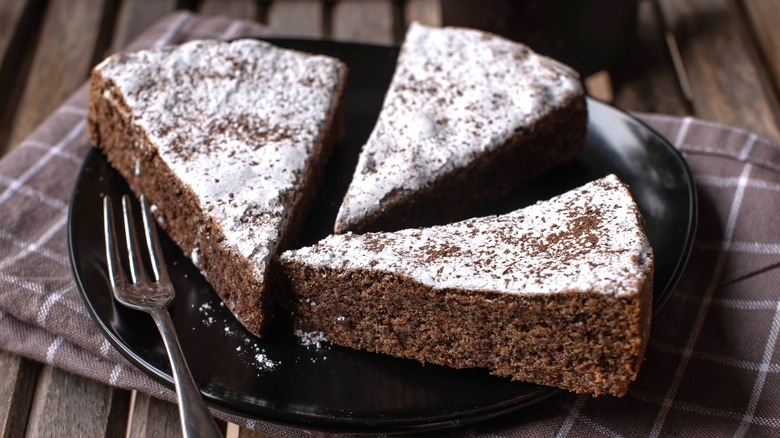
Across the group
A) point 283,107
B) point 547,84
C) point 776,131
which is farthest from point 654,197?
point 283,107

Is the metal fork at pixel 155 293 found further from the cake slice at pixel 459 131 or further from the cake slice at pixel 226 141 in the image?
the cake slice at pixel 459 131

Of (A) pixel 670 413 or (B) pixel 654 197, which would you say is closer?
(A) pixel 670 413

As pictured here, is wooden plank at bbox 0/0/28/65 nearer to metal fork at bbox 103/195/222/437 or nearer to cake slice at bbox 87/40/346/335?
cake slice at bbox 87/40/346/335

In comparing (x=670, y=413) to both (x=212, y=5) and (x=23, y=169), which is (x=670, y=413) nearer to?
(x=23, y=169)

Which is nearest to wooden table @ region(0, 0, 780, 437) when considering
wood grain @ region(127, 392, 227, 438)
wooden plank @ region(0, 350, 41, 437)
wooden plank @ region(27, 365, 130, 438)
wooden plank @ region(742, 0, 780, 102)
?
wooden plank @ region(742, 0, 780, 102)

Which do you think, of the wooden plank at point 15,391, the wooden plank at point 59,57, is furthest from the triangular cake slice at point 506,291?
the wooden plank at point 59,57

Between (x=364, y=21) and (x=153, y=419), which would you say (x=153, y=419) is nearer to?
(x=153, y=419)
